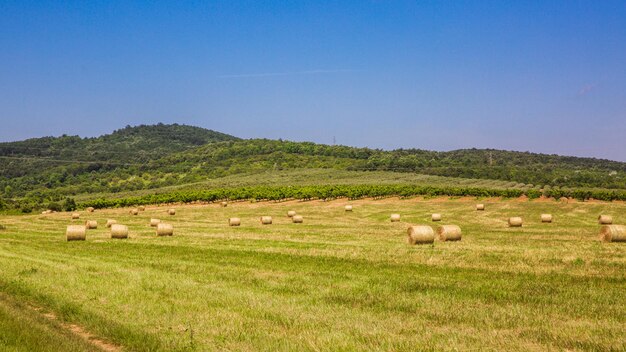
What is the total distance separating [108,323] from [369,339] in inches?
200

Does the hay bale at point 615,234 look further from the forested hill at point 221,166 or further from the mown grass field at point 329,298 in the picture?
the forested hill at point 221,166

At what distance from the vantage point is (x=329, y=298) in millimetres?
12328

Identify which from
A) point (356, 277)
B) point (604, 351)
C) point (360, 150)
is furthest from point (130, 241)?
point (360, 150)

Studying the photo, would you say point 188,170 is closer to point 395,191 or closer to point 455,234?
point 395,191

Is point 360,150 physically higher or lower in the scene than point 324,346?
higher

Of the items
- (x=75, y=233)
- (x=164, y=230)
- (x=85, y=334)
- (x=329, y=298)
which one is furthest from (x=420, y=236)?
(x=75, y=233)

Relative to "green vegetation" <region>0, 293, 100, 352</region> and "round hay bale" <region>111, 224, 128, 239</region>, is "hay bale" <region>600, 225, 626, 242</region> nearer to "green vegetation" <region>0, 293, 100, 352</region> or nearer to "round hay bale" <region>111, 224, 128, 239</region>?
"green vegetation" <region>0, 293, 100, 352</region>

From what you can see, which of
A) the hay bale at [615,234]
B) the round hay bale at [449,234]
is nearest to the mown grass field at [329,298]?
the hay bale at [615,234]

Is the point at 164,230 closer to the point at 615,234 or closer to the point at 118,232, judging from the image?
the point at 118,232

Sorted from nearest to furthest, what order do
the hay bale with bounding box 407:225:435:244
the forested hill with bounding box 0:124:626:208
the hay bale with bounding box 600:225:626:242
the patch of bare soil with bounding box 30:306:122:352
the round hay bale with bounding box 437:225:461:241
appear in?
1. the patch of bare soil with bounding box 30:306:122:352
2. the hay bale with bounding box 600:225:626:242
3. the hay bale with bounding box 407:225:435:244
4. the round hay bale with bounding box 437:225:461:241
5. the forested hill with bounding box 0:124:626:208

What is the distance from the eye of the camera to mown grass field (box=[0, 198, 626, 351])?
9289mm

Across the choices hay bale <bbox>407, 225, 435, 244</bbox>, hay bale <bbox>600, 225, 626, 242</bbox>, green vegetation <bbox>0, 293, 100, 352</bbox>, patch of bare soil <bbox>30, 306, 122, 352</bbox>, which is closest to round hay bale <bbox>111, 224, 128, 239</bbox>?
hay bale <bbox>407, 225, 435, 244</bbox>

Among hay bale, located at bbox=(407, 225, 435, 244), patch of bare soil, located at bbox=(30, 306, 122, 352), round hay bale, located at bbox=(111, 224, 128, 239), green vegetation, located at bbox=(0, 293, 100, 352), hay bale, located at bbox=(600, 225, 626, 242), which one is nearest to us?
green vegetation, located at bbox=(0, 293, 100, 352)

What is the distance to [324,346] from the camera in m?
8.88
